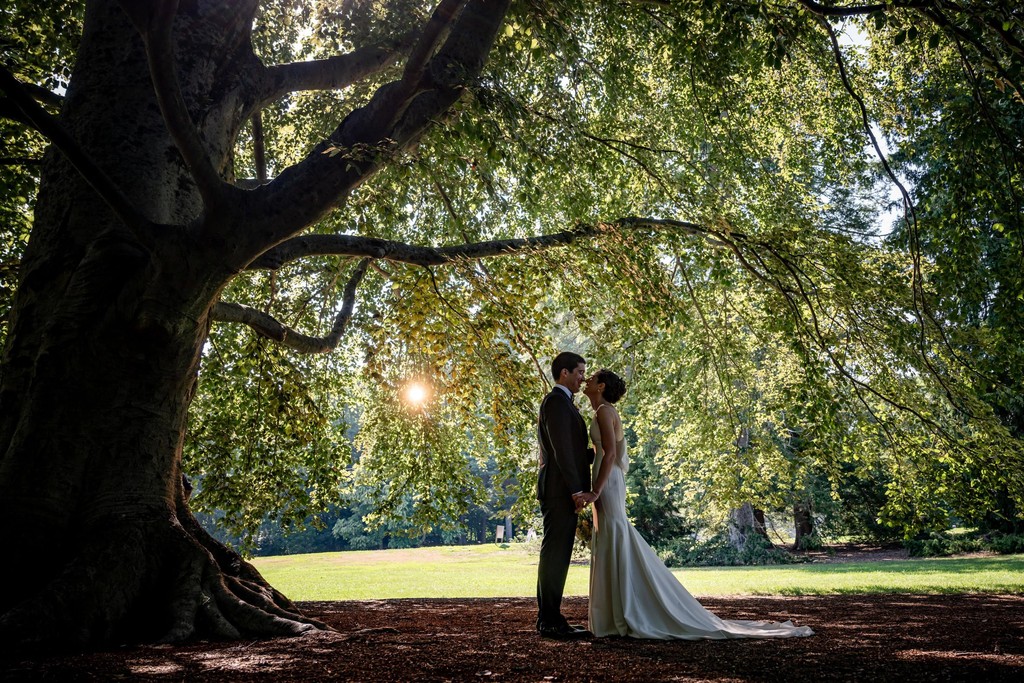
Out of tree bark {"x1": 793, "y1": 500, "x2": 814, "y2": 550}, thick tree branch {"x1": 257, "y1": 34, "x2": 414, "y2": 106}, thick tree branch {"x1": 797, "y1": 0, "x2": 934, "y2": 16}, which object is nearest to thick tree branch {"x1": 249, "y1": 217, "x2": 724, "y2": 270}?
thick tree branch {"x1": 257, "y1": 34, "x2": 414, "y2": 106}

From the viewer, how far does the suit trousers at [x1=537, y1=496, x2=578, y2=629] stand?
536 centimetres

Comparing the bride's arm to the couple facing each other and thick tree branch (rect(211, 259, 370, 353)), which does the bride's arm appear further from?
thick tree branch (rect(211, 259, 370, 353))

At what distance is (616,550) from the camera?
18.4ft

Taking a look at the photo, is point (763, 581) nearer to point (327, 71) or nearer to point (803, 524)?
point (327, 71)

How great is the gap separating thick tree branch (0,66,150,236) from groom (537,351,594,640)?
3.38m

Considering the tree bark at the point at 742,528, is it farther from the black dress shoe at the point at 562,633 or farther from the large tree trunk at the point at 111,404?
the large tree trunk at the point at 111,404

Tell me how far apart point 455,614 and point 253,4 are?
6872 millimetres

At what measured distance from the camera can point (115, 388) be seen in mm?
5297

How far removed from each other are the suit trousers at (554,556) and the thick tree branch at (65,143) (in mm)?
3761

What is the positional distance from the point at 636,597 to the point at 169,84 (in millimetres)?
4985

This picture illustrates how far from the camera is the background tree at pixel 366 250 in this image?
4.91 meters

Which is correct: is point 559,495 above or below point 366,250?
below

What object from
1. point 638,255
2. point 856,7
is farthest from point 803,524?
point 856,7

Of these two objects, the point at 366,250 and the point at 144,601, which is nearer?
the point at 144,601
